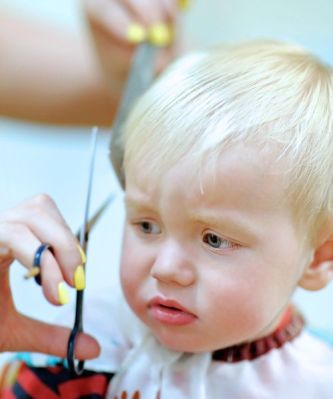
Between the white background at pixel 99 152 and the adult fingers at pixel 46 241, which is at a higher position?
the adult fingers at pixel 46 241

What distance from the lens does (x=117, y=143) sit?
611mm

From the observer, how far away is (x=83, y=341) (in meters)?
0.54

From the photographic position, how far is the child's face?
1.66 feet

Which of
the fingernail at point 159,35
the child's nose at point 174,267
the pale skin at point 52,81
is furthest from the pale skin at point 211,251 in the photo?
the pale skin at point 52,81

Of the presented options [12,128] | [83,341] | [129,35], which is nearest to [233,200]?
[83,341]

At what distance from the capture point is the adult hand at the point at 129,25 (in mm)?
818

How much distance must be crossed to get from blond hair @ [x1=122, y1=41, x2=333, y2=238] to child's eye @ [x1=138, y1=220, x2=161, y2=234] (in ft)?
0.13

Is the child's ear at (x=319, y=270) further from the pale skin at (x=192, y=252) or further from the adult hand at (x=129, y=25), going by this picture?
the adult hand at (x=129, y=25)

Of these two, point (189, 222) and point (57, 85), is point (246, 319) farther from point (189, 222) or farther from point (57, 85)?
Answer: point (57, 85)

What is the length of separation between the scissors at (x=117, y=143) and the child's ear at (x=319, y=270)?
0.53ft

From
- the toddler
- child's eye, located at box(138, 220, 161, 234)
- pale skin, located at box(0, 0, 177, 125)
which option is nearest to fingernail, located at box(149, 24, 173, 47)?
pale skin, located at box(0, 0, 177, 125)

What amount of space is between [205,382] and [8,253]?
0.20 metres

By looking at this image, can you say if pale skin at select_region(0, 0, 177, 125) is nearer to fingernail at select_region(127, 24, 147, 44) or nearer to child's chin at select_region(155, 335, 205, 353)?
fingernail at select_region(127, 24, 147, 44)

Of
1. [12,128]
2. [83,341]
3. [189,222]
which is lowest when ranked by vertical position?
[12,128]
